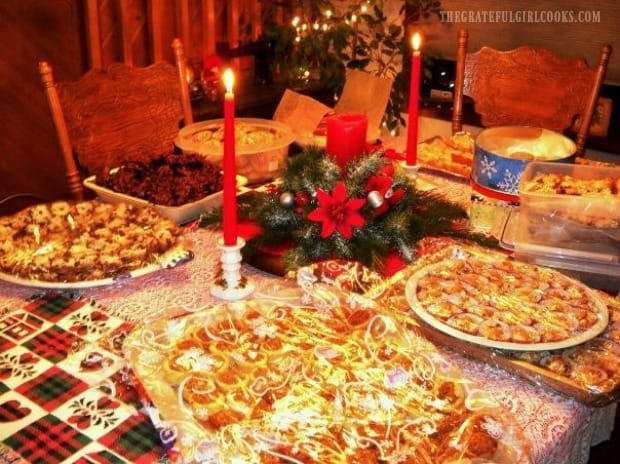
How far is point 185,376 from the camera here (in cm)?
82

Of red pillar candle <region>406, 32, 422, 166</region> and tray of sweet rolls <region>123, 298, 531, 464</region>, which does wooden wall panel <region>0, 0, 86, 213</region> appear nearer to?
red pillar candle <region>406, 32, 422, 166</region>

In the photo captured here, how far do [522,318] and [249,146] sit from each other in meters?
0.83

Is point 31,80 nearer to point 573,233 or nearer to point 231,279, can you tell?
point 231,279

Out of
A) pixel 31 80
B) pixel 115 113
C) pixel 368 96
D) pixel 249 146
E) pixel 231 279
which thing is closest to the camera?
pixel 231 279

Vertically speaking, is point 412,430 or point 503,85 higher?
point 503,85

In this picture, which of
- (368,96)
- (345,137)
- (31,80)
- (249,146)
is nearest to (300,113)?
(368,96)

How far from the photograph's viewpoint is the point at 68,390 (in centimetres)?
88

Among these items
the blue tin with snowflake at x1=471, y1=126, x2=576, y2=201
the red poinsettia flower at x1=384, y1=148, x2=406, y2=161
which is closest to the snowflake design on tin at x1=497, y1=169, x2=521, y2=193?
the blue tin with snowflake at x1=471, y1=126, x2=576, y2=201

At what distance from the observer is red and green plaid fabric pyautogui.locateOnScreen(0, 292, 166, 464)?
0.78 metres

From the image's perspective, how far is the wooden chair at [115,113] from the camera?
1.69 meters

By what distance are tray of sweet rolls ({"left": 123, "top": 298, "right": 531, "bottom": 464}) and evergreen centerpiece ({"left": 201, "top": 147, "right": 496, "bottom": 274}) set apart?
0.68 ft

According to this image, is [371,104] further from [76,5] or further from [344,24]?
[76,5]

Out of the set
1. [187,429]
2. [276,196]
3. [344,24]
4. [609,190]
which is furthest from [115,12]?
[187,429]

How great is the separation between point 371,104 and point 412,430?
4.40 ft
